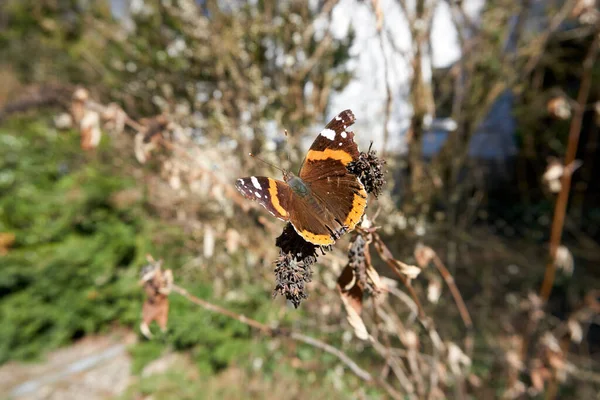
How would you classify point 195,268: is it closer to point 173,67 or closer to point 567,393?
point 173,67

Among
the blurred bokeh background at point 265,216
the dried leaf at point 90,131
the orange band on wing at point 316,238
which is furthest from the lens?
the blurred bokeh background at point 265,216

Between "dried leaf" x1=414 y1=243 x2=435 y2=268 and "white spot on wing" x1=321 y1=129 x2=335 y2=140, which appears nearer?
"white spot on wing" x1=321 y1=129 x2=335 y2=140

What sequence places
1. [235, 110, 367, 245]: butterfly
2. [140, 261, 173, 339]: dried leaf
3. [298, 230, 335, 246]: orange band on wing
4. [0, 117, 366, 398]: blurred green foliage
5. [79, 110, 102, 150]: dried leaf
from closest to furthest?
1. [298, 230, 335, 246]: orange band on wing
2. [235, 110, 367, 245]: butterfly
3. [140, 261, 173, 339]: dried leaf
4. [79, 110, 102, 150]: dried leaf
5. [0, 117, 366, 398]: blurred green foliage

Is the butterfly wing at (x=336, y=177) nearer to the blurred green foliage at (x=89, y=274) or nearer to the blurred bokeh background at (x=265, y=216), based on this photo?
the blurred bokeh background at (x=265, y=216)

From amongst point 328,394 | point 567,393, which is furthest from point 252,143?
point 567,393

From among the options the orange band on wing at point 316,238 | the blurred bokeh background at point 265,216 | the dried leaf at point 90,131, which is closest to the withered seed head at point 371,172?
the orange band on wing at point 316,238

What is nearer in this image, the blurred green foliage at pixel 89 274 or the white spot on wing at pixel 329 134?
the white spot on wing at pixel 329 134

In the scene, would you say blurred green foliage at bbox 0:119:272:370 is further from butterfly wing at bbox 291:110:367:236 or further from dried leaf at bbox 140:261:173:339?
butterfly wing at bbox 291:110:367:236

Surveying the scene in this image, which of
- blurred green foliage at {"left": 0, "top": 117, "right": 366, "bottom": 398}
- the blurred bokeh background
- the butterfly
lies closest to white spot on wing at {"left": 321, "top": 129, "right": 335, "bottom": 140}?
the butterfly
